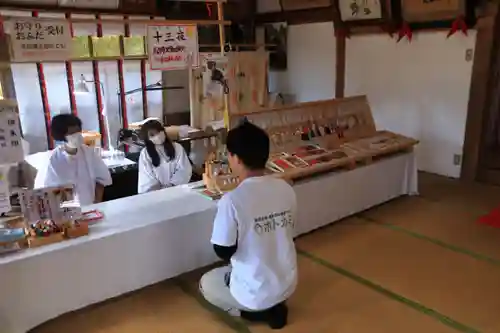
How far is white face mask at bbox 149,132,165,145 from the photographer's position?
3.50 metres

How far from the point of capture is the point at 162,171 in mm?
3586

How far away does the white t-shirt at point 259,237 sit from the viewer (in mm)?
2180

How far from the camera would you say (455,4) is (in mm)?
4746

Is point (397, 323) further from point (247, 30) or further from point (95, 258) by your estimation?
point (247, 30)

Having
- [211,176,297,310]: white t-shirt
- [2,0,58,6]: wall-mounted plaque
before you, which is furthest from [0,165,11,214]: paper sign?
[2,0,58,6]: wall-mounted plaque

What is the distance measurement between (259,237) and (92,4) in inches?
175

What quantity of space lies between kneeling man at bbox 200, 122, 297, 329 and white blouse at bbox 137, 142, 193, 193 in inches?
54.3

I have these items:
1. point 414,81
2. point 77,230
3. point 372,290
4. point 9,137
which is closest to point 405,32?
point 414,81

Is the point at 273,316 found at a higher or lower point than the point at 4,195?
lower

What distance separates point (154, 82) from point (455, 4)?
386 centimetres

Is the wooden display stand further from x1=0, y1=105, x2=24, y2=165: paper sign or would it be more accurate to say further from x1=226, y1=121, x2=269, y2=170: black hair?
x1=0, y1=105, x2=24, y2=165: paper sign

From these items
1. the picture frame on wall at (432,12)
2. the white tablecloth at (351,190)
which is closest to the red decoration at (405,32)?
the picture frame on wall at (432,12)

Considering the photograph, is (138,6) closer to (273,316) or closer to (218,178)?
(218,178)

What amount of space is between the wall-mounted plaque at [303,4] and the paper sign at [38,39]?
450cm
